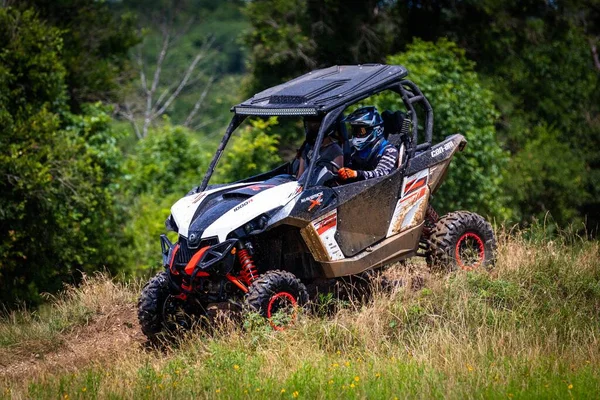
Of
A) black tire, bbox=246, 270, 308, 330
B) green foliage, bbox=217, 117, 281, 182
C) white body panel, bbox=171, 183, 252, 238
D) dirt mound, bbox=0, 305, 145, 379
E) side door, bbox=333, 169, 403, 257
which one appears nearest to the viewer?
black tire, bbox=246, 270, 308, 330

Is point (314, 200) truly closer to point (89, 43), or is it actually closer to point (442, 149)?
point (442, 149)

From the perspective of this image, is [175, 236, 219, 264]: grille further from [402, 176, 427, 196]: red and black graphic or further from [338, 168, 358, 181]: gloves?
[402, 176, 427, 196]: red and black graphic

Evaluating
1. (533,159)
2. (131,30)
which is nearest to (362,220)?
(131,30)

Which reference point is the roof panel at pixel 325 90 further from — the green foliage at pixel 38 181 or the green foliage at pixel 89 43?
the green foliage at pixel 89 43

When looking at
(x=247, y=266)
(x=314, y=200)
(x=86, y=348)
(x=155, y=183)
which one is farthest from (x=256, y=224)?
(x=155, y=183)

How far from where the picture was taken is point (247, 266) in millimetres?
9484

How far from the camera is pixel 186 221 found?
→ 9586 millimetres

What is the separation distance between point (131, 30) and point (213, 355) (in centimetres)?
2316

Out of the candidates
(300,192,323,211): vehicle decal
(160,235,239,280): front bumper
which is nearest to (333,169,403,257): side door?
(300,192,323,211): vehicle decal

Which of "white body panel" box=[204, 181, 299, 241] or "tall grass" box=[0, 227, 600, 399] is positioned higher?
"white body panel" box=[204, 181, 299, 241]

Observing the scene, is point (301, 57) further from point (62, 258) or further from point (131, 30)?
point (62, 258)

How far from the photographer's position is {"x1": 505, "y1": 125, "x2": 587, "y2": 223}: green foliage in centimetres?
3350

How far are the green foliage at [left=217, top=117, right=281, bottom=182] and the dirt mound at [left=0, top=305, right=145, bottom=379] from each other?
17700 millimetres

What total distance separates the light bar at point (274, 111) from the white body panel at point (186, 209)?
815 mm
